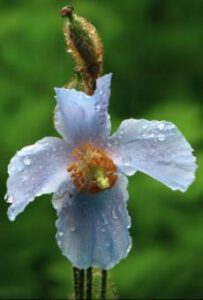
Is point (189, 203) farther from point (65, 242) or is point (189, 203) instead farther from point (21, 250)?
point (65, 242)

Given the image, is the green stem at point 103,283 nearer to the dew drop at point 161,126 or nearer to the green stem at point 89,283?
the green stem at point 89,283

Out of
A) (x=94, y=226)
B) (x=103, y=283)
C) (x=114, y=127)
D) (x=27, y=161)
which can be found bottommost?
(x=114, y=127)

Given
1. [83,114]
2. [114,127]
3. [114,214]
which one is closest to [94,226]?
[114,214]

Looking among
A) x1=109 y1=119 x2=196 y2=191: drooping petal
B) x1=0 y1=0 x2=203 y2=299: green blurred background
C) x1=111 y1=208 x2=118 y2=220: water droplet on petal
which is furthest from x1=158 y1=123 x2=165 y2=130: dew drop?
x1=0 y1=0 x2=203 y2=299: green blurred background

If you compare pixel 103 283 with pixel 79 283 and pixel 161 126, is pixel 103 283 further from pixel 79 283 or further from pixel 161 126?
pixel 161 126

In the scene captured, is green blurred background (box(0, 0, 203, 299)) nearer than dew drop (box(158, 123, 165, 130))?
No

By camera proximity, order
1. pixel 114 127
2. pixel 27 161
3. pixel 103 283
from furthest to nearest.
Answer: pixel 114 127 → pixel 103 283 → pixel 27 161

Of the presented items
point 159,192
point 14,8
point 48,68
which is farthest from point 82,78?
point 14,8

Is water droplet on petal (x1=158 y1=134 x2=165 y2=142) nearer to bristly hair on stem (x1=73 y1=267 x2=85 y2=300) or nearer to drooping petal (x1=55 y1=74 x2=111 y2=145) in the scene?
drooping petal (x1=55 y1=74 x2=111 y2=145)
